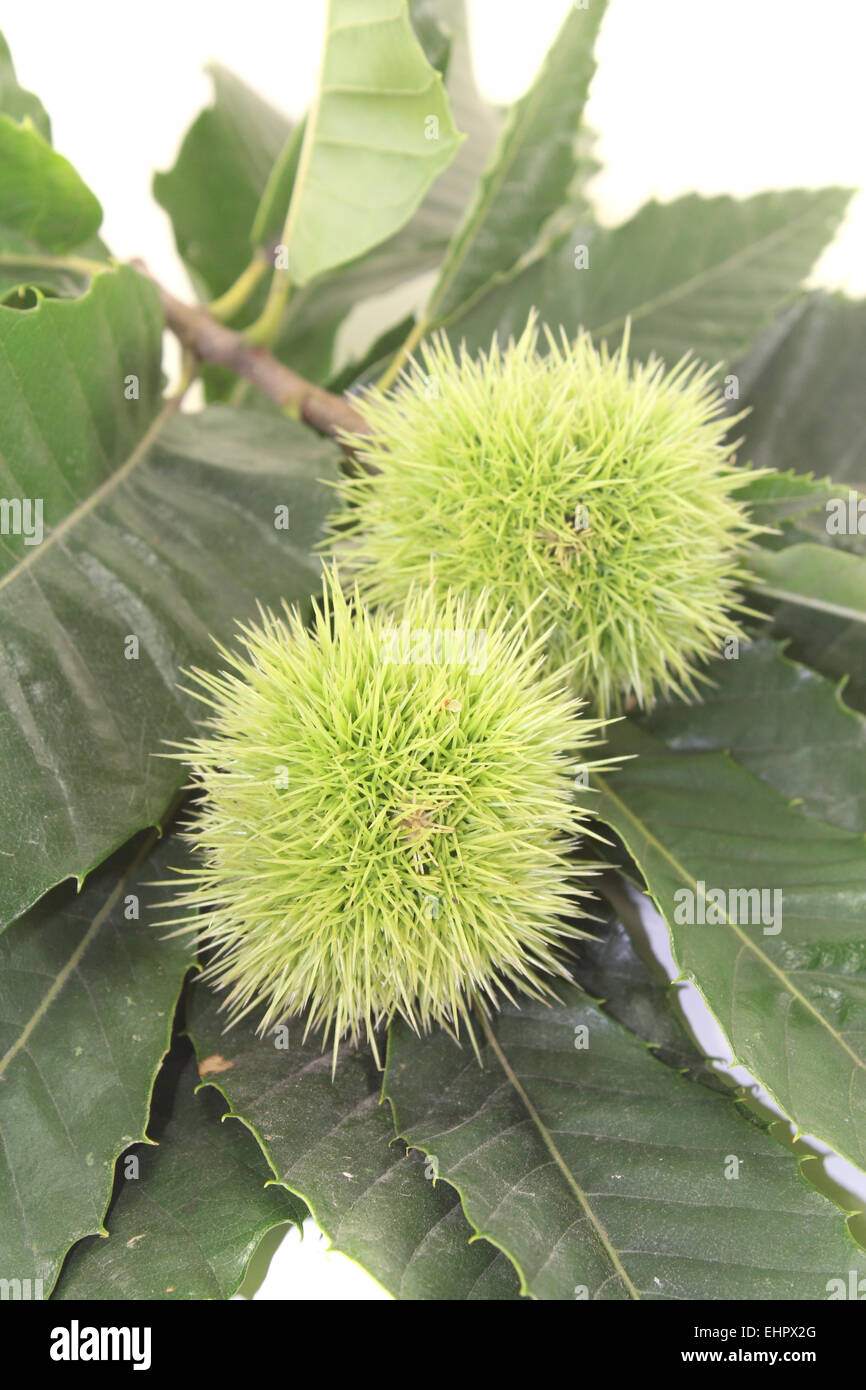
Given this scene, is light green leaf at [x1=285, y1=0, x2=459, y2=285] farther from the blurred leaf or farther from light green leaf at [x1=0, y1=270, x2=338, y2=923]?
the blurred leaf

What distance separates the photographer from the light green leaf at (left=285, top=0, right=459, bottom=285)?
601 millimetres

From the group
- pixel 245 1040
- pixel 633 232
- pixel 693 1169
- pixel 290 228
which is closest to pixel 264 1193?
pixel 245 1040

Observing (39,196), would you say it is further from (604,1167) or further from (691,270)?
(604,1167)

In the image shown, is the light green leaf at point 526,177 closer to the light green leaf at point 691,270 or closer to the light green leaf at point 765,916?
the light green leaf at point 691,270

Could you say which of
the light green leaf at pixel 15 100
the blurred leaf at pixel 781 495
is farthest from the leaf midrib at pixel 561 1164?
the light green leaf at pixel 15 100

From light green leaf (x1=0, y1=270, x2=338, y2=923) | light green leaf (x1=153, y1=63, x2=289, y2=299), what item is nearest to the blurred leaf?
light green leaf (x1=0, y1=270, x2=338, y2=923)

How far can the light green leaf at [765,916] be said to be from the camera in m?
0.49

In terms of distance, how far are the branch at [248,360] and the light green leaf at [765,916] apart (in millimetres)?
332

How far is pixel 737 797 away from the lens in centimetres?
62

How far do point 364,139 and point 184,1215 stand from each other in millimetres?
618

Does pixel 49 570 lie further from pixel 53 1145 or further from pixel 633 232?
pixel 633 232

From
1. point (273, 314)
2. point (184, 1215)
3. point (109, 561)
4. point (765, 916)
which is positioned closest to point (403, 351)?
point (273, 314)

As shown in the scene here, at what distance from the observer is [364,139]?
648mm

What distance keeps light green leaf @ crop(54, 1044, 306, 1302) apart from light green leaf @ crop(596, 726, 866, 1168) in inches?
9.3
